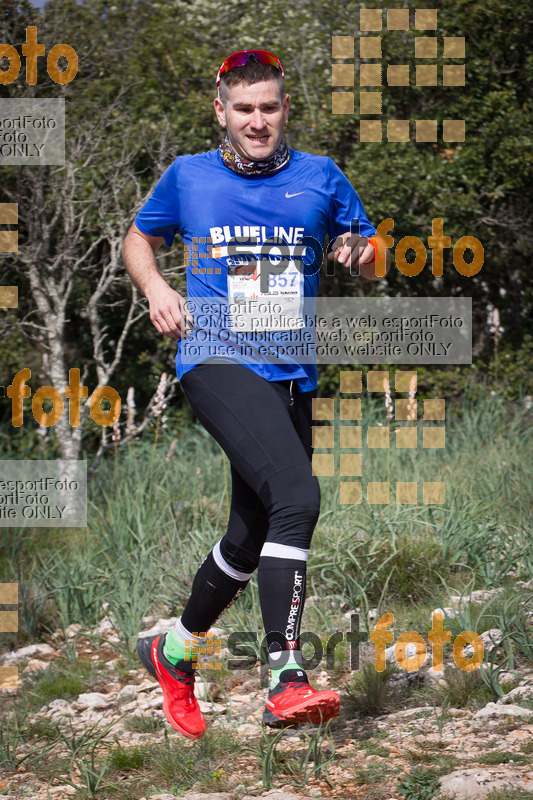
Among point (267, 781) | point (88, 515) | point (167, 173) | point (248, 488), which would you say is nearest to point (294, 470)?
point (248, 488)

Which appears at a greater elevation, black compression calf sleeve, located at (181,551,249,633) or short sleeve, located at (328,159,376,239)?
short sleeve, located at (328,159,376,239)

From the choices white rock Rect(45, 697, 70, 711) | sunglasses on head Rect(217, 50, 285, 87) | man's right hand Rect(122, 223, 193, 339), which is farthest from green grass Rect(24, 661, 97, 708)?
sunglasses on head Rect(217, 50, 285, 87)

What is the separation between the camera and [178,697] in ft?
10.4

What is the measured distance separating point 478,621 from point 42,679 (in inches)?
71.0

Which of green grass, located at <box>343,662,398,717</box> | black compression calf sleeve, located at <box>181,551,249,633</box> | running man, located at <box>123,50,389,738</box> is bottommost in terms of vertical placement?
green grass, located at <box>343,662,398,717</box>

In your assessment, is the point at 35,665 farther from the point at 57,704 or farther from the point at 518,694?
the point at 518,694

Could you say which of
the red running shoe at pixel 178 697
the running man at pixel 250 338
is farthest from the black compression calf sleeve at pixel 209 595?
the red running shoe at pixel 178 697

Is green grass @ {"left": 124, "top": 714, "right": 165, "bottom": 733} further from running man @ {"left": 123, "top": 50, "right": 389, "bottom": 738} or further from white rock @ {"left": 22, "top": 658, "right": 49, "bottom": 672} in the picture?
white rock @ {"left": 22, "top": 658, "right": 49, "bottom": 672}

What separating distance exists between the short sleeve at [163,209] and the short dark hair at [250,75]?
30 cm

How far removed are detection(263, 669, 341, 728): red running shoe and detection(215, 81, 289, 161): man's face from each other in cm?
156

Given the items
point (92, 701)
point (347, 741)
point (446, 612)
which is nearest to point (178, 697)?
point (347, 741)

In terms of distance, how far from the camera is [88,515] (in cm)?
566

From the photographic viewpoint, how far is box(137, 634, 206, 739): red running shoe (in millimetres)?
3117

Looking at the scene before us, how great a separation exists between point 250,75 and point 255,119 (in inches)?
5.9
